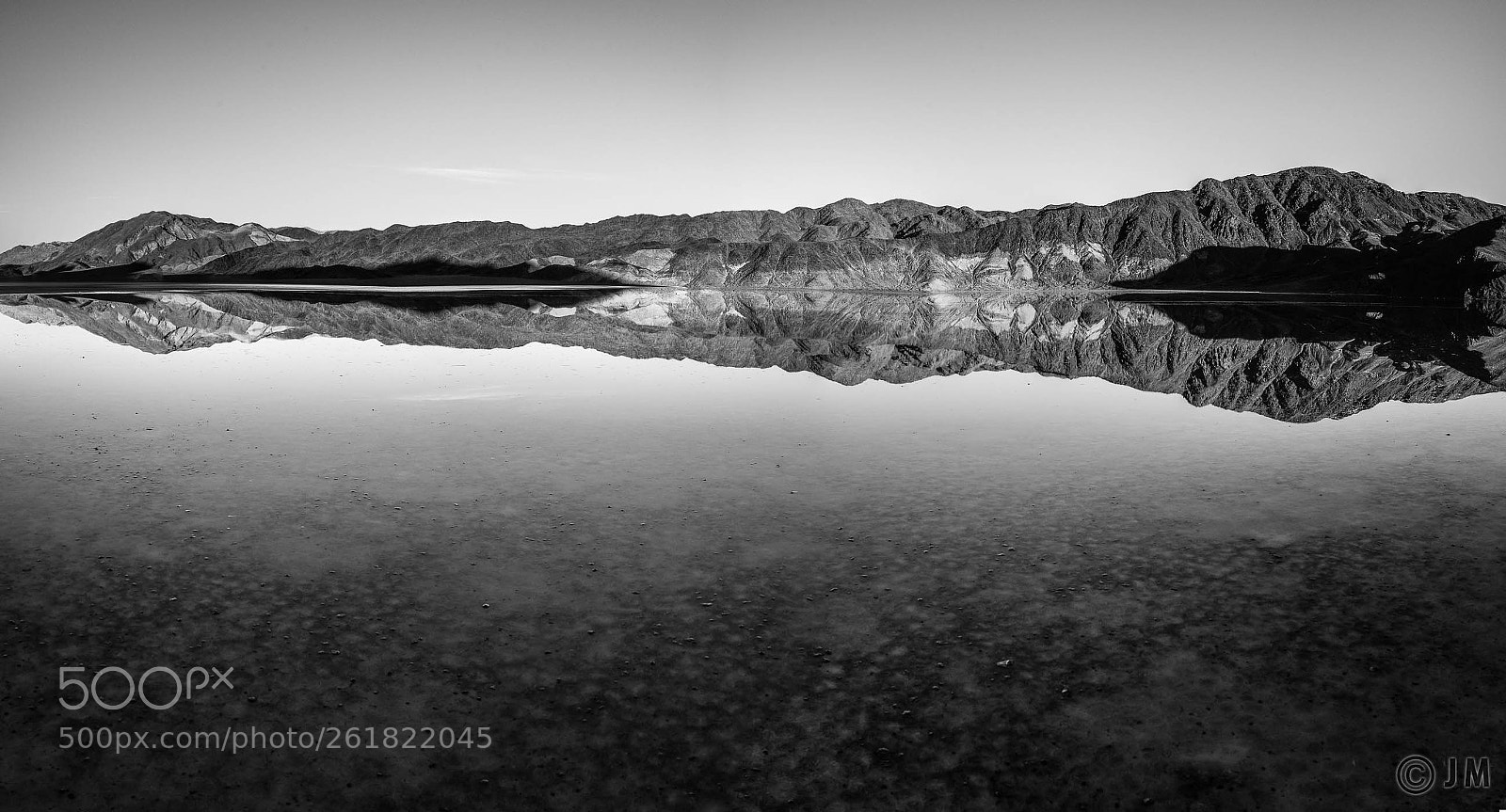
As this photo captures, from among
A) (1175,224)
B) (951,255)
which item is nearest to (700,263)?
(951,255)

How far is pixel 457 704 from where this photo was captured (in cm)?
537

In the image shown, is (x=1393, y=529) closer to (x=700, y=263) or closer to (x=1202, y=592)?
(x=1202, y=592)

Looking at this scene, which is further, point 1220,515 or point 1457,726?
point 1220,515

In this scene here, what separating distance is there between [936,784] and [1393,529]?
6.77m

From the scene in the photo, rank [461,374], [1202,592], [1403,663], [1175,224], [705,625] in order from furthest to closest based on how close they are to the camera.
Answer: [1175,224], [461,374], [1202,592], [705,625], [1403,663]

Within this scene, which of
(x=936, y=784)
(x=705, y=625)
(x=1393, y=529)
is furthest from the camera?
(x=1393, y=529)
